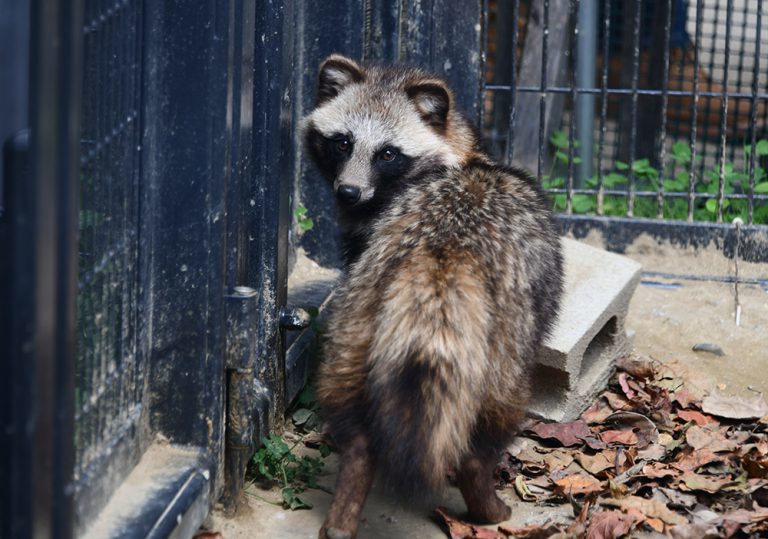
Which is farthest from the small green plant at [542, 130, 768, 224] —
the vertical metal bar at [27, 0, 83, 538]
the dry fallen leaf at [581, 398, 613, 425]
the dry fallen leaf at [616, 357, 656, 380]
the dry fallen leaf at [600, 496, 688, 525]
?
the vertical metal bar at [27, 0, 83, 538]

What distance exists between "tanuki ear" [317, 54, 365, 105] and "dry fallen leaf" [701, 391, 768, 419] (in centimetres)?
205

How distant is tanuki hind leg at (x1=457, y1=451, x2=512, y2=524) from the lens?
364cm

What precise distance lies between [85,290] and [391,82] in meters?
2.16

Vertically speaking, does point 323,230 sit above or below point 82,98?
below

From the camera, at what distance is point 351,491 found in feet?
11.4

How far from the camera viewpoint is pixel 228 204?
3541mm

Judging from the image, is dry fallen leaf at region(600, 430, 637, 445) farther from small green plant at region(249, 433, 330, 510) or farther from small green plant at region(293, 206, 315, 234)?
small green plant at region(293, 206, 315, 234)

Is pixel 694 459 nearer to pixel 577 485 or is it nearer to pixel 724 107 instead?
pixel 577 485

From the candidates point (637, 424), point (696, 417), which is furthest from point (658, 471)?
point (696, 417)

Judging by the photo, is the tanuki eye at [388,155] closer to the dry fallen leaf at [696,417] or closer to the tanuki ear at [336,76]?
the tanuki ear at [336,76]

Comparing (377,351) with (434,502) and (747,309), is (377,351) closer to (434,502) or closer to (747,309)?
(434,502)

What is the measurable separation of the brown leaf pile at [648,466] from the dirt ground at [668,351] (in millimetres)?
124

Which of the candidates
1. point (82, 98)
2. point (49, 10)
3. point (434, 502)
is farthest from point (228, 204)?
point (49, 10)

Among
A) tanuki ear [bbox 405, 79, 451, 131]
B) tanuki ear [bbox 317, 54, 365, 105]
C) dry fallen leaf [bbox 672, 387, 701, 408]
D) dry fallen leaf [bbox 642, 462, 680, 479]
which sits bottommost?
dry fallen leaf [bbox 642, 462, 680, 479]
